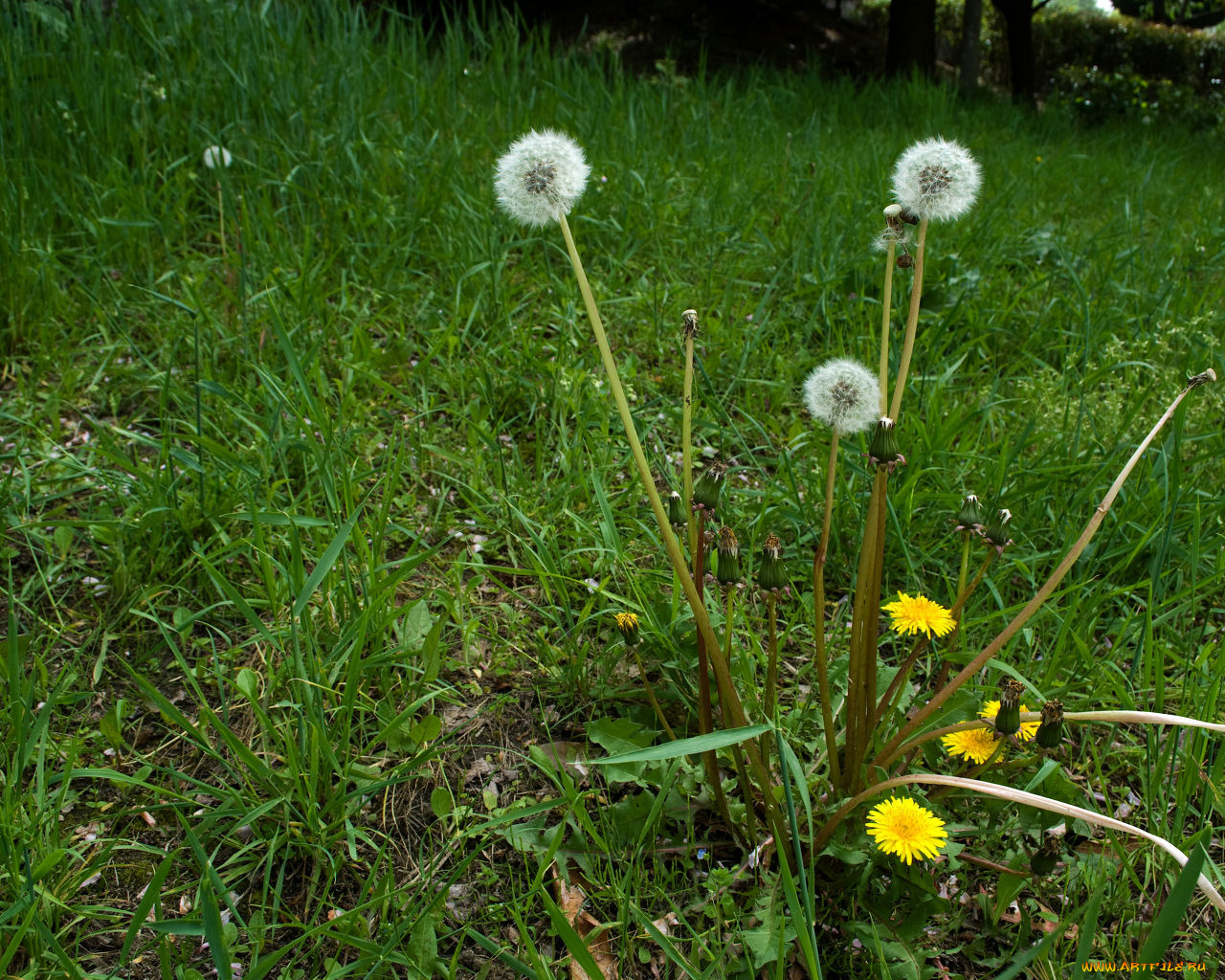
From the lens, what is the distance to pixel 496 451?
81.4 inches

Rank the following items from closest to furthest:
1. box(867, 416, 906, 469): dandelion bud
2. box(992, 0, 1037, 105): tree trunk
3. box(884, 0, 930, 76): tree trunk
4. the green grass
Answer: box(867, 416, 906, 469): dandelion bud → the green grass → box(884, 0, 930, 76): tree trunk → box(992, 0, 1037, 105): tree trunk

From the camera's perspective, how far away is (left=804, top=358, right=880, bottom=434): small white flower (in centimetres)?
118

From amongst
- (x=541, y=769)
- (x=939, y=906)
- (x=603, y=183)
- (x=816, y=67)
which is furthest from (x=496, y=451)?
(x=816, y=67)

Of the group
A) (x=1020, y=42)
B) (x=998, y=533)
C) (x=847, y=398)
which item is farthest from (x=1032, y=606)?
(x=1020, y=42)

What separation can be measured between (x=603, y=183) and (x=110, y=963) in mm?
2869

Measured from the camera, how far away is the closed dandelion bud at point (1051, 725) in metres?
1.04

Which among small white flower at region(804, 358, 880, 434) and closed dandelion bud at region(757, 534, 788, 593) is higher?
small white flower at region(804, 358, 880, 434)

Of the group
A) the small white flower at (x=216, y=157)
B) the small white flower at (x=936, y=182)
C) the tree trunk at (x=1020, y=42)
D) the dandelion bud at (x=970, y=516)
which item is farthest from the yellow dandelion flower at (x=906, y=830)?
the tree trunk at (x=1020, y=42)

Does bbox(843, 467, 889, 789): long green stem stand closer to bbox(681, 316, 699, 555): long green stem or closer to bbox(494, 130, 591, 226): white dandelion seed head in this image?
bbox(681, 316, 699, 555): long green stem

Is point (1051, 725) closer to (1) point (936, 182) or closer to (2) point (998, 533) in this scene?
(2) point (998, 533)

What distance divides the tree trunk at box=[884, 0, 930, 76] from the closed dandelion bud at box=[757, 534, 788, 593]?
8.52 m

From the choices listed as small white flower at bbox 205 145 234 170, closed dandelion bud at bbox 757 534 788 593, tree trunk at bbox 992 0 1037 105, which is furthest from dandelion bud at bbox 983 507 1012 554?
tree trunk at bbox 992 0 1037 105

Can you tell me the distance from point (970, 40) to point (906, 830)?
906cm

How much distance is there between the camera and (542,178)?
1.12 metres
